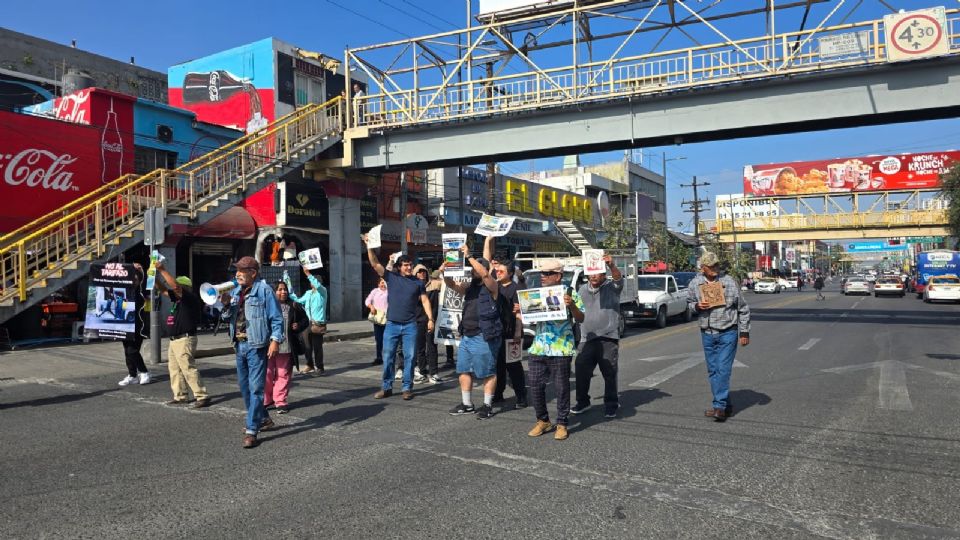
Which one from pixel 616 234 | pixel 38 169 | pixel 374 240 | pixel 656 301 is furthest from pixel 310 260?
pixel 616 234

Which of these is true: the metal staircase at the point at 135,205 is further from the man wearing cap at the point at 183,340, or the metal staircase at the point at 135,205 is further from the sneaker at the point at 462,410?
the sneaker at the point at 462,410

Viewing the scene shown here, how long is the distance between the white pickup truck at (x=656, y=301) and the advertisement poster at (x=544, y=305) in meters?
12.6

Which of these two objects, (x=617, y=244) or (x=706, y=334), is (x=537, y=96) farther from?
(x=617, y=244)

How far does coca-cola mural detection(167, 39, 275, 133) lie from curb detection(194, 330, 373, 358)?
29.6ft

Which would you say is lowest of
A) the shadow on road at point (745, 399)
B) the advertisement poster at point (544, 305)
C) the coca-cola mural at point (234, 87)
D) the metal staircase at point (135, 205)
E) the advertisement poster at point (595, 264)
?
the shadow on road at point (745, 399)

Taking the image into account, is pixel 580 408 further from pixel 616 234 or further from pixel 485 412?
pixel 616 234

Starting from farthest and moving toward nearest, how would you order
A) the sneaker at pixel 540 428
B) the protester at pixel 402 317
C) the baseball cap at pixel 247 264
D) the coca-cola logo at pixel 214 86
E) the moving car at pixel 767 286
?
1. the moving car at pixel 767 286
2. the coca-cola logo at pixel 214 86
3. the protester at pixel 402 317
4. the baseball cap at pixel 247 264
5. the sneaker at pixel 540 428

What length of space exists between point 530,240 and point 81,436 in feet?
94.9

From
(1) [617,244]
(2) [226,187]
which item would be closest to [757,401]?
(2) [226,187]

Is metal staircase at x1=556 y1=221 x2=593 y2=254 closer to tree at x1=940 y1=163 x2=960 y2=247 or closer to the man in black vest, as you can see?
tree at x1=940 y1=163 x2=960 y2=247

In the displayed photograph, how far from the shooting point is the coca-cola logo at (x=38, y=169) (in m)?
15.0

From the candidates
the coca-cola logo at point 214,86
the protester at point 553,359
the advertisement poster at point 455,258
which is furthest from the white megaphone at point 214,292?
the coca-cola logo at point 214,86

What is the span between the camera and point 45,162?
1564cm

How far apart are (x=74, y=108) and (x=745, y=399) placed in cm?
1839
